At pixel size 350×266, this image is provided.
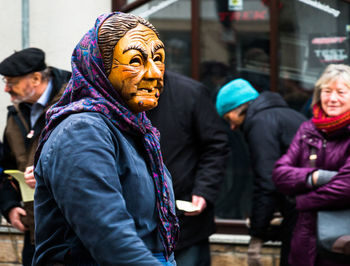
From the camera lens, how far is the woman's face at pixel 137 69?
209 cm

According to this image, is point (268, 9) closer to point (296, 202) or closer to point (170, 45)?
point (170, 45)

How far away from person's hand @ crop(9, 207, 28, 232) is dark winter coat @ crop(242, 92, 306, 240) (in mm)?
1468

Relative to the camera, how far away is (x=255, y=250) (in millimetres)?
4629

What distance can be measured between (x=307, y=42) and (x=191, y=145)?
7.48 feet

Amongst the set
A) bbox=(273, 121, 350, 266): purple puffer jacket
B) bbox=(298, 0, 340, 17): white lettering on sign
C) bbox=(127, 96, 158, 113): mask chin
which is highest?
bbox=(298, 0, 340, 17): white lettering on sign

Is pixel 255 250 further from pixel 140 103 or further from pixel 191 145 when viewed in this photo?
pixel 140 103

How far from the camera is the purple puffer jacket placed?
12.2 feet

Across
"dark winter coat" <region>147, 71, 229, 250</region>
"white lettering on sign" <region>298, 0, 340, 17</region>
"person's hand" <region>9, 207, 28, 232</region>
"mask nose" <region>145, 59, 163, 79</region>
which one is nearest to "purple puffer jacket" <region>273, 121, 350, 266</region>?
"dark winter coat" <region>147, 71, 229, 250</region>

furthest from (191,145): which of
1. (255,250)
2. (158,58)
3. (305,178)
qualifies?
(158,58)

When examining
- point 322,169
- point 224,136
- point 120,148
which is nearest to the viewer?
point 120,148

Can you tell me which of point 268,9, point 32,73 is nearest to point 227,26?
point 268,9

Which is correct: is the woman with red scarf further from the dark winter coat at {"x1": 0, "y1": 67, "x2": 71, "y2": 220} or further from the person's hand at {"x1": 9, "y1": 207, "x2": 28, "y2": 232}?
the person's hand at {"x1": 9, "y1": 207, "x2": 28, "y2": 232}

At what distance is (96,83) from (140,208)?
Result: 0.40 meters

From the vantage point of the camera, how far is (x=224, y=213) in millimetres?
6059
